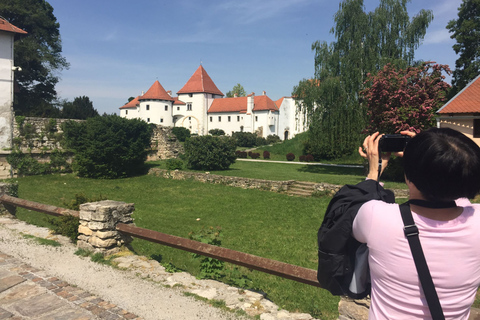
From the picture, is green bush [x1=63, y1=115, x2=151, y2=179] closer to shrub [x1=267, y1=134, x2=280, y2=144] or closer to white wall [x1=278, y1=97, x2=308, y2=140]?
shrub [x1=267, y1=134, x2=280, y2=144]

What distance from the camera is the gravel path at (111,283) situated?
398cm

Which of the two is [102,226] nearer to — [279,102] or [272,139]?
[272,139]

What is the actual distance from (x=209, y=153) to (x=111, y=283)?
18419 mm

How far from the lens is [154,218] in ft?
40.3

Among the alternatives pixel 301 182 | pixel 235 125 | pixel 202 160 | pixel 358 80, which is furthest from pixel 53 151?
pixel 235 125

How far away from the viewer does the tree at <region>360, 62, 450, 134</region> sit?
17.7 metres

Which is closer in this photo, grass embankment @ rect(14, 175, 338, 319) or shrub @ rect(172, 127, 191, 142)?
grass embankment @ rect(14, 175, 338, 319)

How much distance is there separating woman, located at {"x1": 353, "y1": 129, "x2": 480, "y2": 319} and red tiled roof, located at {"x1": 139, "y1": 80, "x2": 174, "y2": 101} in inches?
2224

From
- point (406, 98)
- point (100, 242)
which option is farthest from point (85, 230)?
point (406, 98)

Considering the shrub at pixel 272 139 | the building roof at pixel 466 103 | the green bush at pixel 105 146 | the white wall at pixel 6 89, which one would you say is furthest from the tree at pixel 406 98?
the shrub at pixel 272 139

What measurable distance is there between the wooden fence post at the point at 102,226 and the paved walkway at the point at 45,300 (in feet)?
3.44

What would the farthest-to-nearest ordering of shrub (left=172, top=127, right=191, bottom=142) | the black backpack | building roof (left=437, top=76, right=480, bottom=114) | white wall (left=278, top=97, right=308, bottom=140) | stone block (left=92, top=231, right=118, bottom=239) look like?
1. white wall (left=278, top=97, right=308, bottom=140)
2. shrub (left=172, top=127, right=191, bottom=142)
3. building roof (left=437, top=76, right=480, bottom=114)
4. stone block (left=92, top=231, right=118, bottom=239)
5. the black backpack

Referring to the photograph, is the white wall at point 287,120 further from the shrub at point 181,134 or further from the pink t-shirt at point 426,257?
the pink t-shirt at point 426,257

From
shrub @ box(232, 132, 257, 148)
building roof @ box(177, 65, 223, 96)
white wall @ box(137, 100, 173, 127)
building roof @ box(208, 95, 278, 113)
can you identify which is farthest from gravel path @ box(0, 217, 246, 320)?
building roof @ box(177, 65, 223, 96)
